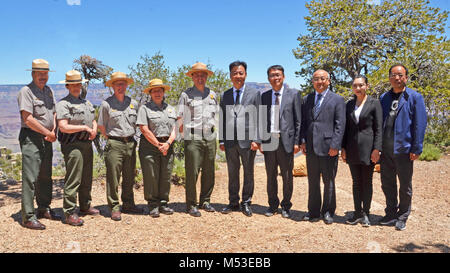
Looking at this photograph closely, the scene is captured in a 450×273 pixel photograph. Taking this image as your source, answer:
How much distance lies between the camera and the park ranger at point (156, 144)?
476 cm

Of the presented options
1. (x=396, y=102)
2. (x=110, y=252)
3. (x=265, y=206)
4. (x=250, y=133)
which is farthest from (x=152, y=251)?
(x=396, y=102)

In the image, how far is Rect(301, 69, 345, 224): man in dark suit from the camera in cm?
455

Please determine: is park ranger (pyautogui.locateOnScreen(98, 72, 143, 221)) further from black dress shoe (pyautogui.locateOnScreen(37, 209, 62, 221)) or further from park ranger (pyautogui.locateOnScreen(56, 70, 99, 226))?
black dress shoe (pyautogui.locateOnScreen(37, 209, 62, 221))

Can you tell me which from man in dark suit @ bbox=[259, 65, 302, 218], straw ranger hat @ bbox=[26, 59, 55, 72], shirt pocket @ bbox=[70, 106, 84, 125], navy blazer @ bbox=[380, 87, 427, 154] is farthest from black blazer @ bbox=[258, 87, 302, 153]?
straw ranger hat @ bbox=[26, 59, 55, 72]

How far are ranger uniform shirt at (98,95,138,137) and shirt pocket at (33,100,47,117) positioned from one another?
0.73m

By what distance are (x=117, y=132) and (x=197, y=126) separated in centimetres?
119

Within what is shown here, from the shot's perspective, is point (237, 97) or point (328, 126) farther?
point (237, 97)

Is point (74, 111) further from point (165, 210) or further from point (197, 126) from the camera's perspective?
point (165, 210)

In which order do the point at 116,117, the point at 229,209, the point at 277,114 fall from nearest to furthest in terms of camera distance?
the point at 116,117 < the point at 277,114 < the point at 229,209

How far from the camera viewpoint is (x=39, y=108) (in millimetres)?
4379

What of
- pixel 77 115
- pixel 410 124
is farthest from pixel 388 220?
pixel 77 115

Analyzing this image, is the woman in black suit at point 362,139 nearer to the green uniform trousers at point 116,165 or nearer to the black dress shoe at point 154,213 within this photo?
the black dress shoe at point 154,213

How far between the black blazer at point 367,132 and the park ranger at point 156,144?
8.69 feet
